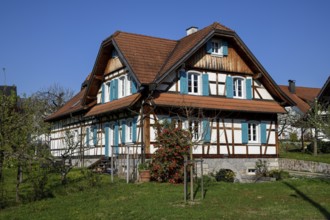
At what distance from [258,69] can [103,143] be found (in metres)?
10.9

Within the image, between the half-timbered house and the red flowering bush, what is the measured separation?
2155mm

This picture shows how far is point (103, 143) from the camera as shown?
27.6 meters

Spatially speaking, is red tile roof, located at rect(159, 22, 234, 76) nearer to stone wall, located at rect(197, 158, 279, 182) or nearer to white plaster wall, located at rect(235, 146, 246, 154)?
stone wall, located at rect(197, 158, 279, 182)

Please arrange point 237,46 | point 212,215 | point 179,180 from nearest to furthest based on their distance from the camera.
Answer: point 212,215
point 179,180
point 237,46

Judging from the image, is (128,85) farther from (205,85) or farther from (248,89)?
(248,89)

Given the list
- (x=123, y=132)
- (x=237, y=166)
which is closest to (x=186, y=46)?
(x=123, y=132)

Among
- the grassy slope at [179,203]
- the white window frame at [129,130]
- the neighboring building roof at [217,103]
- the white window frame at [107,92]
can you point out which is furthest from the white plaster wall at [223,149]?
the white window frame at [107,92]

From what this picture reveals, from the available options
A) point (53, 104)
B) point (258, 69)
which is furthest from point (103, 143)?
point (53, 104)

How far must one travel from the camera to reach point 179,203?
13.9 meters

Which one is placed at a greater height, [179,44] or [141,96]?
[179,44]

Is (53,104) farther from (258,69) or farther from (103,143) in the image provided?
(258,69)

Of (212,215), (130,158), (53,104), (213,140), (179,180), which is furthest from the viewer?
(53,104)

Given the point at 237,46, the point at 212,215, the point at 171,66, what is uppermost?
the point at 237,46

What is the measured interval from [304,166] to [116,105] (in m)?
14.5
